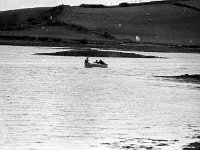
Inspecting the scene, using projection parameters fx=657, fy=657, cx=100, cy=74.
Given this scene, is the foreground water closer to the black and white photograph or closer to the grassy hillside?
the black and white photograph

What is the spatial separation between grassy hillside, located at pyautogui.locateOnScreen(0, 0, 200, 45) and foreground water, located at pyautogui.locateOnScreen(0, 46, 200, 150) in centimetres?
10386

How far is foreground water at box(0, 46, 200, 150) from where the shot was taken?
28281 millimetres

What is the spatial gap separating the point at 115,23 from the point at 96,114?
458 feet

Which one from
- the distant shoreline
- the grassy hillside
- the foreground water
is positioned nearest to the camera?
the foreground water

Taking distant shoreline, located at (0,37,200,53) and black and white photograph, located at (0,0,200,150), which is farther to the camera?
distant shoreline, located at (0,37,200,53)

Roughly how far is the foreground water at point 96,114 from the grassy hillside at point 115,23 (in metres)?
104

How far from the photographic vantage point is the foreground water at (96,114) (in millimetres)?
28281

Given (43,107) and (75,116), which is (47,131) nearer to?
(75,116)

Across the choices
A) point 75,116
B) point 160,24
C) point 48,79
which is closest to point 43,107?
point 75,116

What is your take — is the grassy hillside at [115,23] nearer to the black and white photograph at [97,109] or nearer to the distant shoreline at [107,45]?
the distant shoreline at [107,45]

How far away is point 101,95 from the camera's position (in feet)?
161

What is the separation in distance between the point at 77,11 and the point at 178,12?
28813 mm

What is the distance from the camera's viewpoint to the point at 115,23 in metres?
175

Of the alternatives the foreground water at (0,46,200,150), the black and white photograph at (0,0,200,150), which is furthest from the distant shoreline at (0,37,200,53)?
the foreground water at (0,46,200,150)
